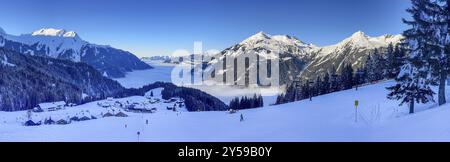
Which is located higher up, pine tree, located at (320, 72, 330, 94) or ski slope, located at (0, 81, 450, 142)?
pine tree, located at (320, 72, 330, 94)

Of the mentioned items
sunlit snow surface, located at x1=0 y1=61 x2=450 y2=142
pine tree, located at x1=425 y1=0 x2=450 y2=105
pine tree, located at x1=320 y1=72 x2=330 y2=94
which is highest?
pine tree, located at x1=425 y1=0 x2=450 y2=105

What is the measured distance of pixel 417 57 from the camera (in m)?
27.2

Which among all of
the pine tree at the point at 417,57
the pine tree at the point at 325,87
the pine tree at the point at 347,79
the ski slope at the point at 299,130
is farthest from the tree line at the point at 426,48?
the pine tree at the point at 325,87

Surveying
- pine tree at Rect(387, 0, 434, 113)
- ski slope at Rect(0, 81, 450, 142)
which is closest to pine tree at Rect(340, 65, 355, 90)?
ski slope at Rect(0, 81, 450, 142)

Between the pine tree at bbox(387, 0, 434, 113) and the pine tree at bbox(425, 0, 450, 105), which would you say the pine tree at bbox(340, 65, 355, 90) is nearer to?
the pine tree at bbox(387, 0, 434, 113)

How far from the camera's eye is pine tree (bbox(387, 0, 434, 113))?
2656cm

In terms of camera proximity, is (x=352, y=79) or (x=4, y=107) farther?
(x=4, y=107)

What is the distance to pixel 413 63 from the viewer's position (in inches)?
1064

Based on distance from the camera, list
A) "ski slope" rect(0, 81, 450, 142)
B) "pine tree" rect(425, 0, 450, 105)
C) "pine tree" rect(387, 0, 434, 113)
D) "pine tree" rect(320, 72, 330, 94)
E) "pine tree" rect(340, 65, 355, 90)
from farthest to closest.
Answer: "pine tree" rect(320, 72, 330, 94) → "pine tree" rect(340, 65, 355, 90) → "pine tree" rect(387, 0, 434, 113) → "pine tree" rect(425, 0, 450, 105) → "ski slope" rect(0, 81, 450, 142)

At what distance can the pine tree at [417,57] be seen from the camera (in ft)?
87.1
